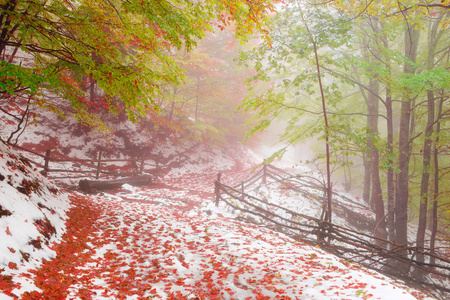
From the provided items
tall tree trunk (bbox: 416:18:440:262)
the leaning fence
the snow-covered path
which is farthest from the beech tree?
tall tree trunk (bbox: 416:18:440:262)

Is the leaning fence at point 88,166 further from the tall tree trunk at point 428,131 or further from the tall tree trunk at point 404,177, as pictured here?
the tall tree trunk at point 428,131

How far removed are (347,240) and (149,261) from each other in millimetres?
6368

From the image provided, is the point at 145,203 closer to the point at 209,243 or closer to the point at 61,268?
the point at 209,243

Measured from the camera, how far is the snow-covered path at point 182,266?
11.8ft

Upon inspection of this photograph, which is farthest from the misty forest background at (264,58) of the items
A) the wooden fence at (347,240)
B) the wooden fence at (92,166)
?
the wooden fence at (92,166)

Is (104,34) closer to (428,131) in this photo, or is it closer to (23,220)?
(23,220)

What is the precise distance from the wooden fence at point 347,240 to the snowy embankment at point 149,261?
1.58 meters

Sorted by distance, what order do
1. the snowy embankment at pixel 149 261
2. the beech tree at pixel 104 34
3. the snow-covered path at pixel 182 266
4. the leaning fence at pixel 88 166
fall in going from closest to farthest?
the snowy embankment at pixel 149 261
the snow-covered path at pixel 182 266
the beech tree at pixel 104 34
the leaning fence at pixel 88 166

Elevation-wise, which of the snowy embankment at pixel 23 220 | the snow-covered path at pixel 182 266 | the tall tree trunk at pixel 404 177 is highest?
the tall tree trunk at pixel 404 177

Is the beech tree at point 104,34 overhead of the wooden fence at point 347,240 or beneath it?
overhead

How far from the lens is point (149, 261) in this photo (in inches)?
189

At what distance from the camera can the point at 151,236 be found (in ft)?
20.1

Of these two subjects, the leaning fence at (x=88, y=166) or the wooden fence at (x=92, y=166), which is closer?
the wooden fence at (x=92, y=166)

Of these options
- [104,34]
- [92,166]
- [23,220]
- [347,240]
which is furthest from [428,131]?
[92,166]
